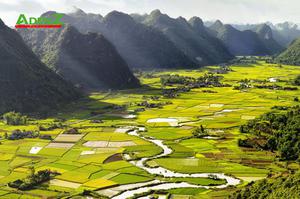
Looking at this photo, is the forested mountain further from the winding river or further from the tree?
the winding river

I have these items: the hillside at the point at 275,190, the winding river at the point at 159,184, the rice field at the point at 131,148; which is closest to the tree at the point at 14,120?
the rice field at the point at 131,148

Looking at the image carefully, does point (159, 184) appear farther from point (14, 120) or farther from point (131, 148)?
point (14, 120)

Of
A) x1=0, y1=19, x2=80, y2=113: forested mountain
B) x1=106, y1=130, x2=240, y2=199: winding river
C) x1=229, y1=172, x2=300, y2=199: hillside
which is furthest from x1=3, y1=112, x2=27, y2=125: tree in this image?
x1=229, y1=172, x2=300, y2=199: hillside

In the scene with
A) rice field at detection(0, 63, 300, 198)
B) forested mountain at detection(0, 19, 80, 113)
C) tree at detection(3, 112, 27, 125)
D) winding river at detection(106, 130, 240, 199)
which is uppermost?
forested mountain at detection(0, 19, 80, 113)

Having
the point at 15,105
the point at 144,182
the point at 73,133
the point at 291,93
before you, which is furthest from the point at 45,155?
the point at 291,93

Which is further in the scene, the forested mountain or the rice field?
the forested mountain

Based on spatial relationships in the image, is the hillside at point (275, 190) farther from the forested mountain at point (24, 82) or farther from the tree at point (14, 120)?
the forested mountain at point (24, 82)

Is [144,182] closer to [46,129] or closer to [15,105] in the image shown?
[46,129]

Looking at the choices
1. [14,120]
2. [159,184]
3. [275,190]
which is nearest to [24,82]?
[14,120]
